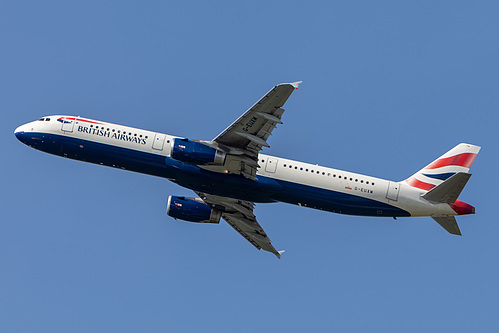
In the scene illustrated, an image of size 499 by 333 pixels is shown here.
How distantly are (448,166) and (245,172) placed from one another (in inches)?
737

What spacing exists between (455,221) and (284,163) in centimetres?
1551

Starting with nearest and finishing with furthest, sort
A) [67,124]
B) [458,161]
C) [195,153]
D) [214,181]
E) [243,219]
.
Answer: [195,153] < [214,181] < [67,124] < [458,161] < [243,219]

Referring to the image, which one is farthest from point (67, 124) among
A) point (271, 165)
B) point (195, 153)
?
point (271, 165)

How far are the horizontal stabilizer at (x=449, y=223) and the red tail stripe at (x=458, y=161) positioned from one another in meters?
5.15

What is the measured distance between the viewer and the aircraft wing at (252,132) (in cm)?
5281

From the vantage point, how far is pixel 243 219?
6738 centimetres

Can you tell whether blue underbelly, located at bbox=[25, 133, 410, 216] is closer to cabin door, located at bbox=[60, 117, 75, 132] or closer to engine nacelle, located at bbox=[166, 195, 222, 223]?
cabin door, located at bbox=[60, 117, 75, 132]

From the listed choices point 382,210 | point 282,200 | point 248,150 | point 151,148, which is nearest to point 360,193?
point 382,210

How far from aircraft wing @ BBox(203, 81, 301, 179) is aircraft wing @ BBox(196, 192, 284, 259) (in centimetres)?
779

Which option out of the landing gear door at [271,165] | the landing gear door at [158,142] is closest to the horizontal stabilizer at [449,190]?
the landing gear door at [271,165]

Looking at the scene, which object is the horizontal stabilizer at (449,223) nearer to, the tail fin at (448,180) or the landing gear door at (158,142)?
the tail fin at (448,180)

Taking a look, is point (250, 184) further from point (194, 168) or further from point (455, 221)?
point (455, 221)

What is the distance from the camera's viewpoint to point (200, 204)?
219 ft

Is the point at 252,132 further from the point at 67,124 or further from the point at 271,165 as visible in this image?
the point at 67,124
